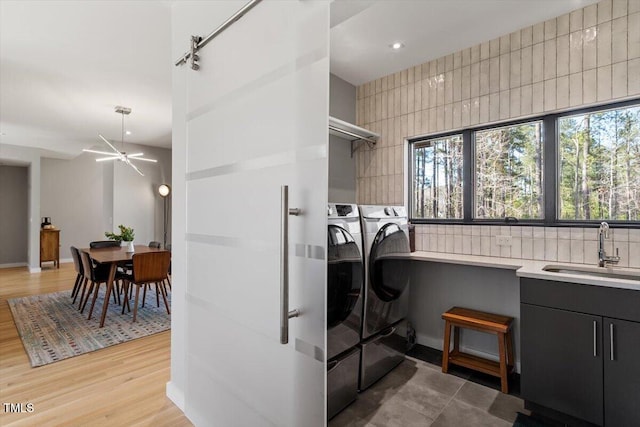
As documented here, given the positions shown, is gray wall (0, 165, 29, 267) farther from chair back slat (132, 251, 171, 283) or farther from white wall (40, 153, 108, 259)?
chair back slat (132, 251, 171, 283)

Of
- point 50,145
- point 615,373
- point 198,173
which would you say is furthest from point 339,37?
point 50,145

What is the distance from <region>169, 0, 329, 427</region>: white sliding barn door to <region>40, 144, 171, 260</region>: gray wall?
6.00 m

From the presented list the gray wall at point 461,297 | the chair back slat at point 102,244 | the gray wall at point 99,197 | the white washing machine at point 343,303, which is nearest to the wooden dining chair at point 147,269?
the chair back slat at point 102,244

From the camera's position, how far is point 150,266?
3.63 meters

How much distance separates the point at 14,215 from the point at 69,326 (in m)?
6.12

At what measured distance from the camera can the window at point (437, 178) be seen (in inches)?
116

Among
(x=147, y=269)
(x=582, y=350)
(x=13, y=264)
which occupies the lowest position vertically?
(x=13, y=264)

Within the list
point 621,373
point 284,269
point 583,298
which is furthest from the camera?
point 583,298

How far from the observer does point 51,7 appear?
227 cm

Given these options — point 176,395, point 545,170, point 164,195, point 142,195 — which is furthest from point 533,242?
point 142,195

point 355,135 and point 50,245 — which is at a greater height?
point 355,135

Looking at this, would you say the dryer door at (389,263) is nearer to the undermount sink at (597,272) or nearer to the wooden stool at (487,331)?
the wooden stool at (487,331)

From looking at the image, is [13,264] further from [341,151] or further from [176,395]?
[341,151]

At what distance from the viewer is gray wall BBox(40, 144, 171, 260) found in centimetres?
691
